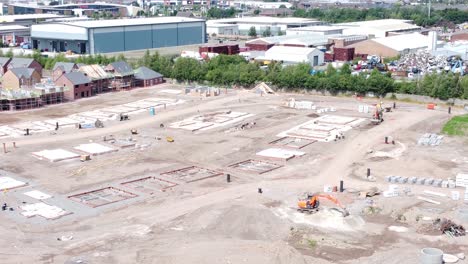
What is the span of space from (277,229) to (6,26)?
291 feet

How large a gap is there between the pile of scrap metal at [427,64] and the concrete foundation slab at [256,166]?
31578mm

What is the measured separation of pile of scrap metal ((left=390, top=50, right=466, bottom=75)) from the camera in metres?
60.2

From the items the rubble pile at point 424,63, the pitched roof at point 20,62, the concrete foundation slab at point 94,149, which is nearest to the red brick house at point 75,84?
the pitched roof at point 20,62

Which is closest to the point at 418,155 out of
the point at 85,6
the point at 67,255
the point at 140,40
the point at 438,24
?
the point at 67,255

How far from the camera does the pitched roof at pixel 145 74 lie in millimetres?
61344

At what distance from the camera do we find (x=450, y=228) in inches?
920

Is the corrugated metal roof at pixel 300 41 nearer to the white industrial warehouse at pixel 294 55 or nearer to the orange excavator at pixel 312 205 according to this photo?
the white industrial warehouse at pixel 294 55

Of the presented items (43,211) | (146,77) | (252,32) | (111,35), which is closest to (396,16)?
(252,32)

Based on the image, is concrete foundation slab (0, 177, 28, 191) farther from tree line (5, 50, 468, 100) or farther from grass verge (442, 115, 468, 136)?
tree line (5, 50, 468, 100)

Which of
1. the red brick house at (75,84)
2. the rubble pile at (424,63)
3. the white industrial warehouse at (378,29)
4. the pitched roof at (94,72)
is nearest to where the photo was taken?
the red brick house at (75,84)

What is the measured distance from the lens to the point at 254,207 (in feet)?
86.3

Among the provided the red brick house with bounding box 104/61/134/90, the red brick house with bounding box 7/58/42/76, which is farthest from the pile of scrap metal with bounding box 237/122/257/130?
the red brick house with bounding box 7/58/42/76

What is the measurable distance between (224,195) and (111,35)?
5927 cm

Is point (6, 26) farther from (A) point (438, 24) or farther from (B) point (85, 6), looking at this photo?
(A) point (438, 24)
